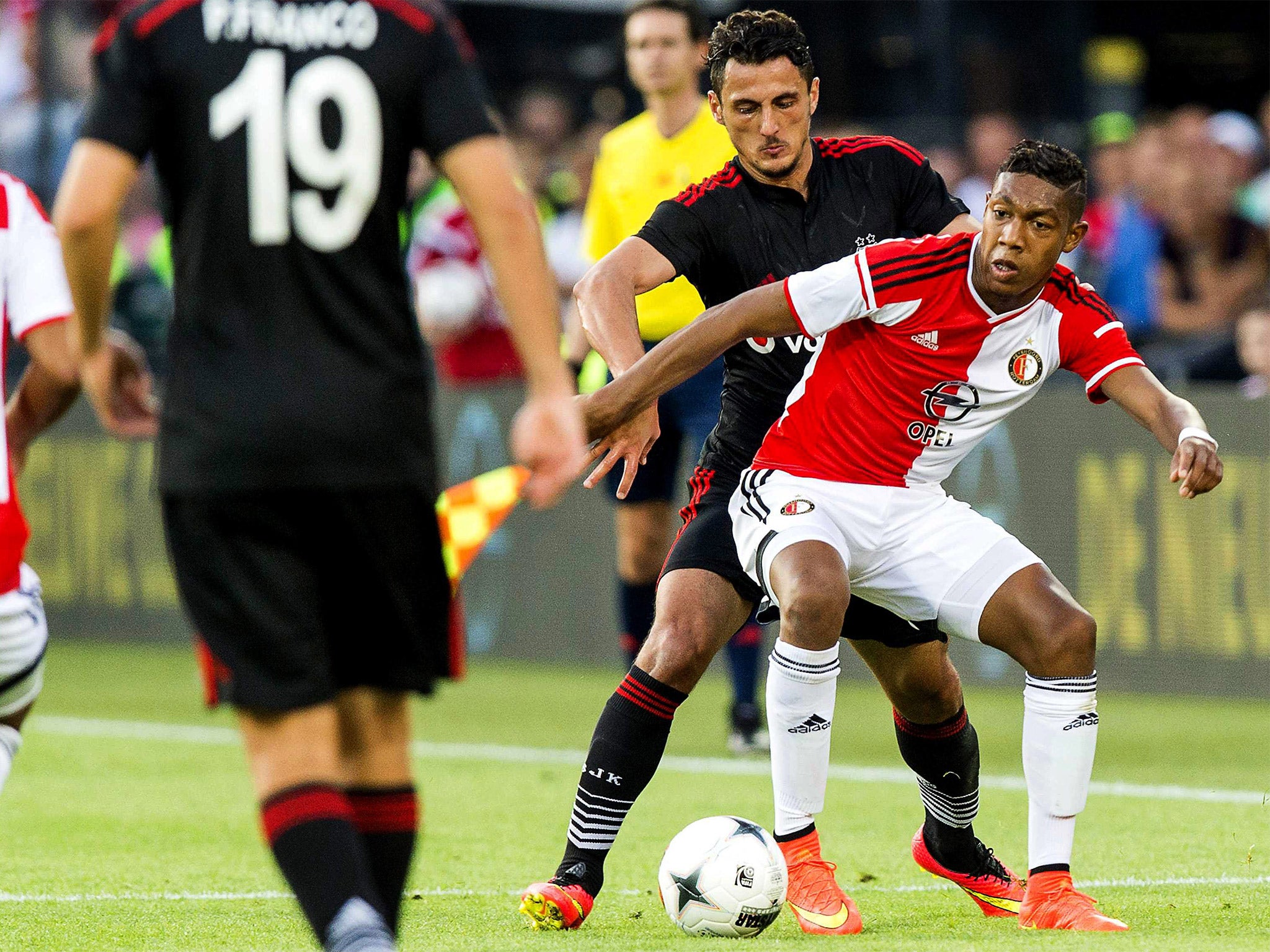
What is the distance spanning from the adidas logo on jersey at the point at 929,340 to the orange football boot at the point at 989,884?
1.24 meters

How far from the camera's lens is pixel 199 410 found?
11.6 feet

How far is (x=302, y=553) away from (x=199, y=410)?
291 mm

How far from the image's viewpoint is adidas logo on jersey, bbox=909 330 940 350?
511 cm

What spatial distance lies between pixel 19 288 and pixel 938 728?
7.95 ft

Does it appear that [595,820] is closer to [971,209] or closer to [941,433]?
[941,433]

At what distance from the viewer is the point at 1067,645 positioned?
488 centimetres

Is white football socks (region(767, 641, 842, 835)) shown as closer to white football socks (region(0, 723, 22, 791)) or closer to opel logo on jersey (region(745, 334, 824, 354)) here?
opel logo on jersey (region(745, 334, 824, 354))

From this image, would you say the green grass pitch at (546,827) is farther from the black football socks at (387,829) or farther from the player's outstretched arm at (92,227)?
the player's outstretched arm at (92,227)

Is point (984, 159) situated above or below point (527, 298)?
below

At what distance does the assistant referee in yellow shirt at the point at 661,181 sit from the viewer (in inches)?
328

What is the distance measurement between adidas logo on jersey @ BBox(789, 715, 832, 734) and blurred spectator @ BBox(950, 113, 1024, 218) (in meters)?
7.43

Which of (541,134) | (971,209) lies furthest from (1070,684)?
(541,134)

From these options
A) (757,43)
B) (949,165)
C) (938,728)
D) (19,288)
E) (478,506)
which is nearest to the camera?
(19,288)

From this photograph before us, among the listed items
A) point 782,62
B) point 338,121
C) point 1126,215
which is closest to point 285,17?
point 338,121
